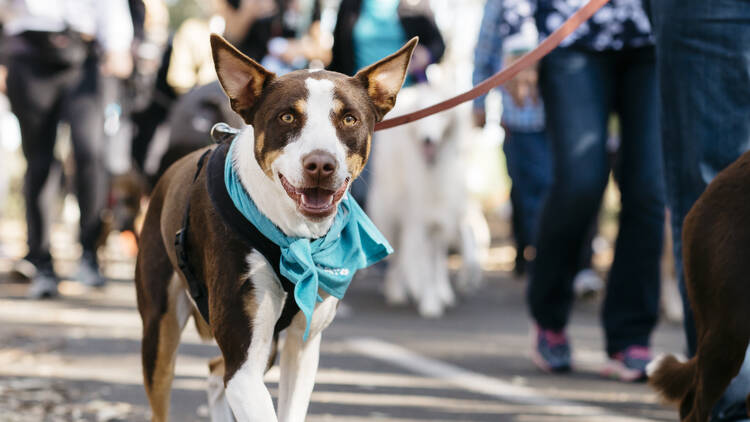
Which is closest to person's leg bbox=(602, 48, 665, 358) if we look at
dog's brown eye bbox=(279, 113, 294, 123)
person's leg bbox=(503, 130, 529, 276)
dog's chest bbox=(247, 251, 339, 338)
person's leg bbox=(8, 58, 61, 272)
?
dog's chest bbox=(247, 251, 339, 338)

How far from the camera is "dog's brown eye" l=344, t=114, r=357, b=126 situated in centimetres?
294

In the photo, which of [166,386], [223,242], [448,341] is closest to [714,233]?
[223,242]

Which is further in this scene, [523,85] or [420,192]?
[420,192]

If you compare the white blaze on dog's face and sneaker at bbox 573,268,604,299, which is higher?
the white blaze on dog's face

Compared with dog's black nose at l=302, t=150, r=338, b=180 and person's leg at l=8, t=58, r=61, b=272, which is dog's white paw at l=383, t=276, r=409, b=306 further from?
dog's black nose at l=302, t=150, r=338, b=180

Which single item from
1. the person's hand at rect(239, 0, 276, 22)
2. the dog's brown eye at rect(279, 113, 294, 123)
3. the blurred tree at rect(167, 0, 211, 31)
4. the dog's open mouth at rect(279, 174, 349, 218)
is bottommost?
the blurred tree at rect(167, 0, 211, 31)

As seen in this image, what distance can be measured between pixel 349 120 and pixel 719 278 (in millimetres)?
1224

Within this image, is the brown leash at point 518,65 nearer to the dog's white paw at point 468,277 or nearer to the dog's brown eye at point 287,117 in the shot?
the dog's brown eye at point 287,117

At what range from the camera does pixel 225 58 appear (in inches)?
118

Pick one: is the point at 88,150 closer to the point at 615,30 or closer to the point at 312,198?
the point at 615,30

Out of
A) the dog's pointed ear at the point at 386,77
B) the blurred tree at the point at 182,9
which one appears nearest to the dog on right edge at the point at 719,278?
the dog's pointed ear at the point at 386,77

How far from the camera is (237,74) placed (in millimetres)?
3014

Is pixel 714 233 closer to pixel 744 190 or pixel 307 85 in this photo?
pixel 744 190

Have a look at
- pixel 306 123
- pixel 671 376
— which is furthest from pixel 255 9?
pixel 306 123
